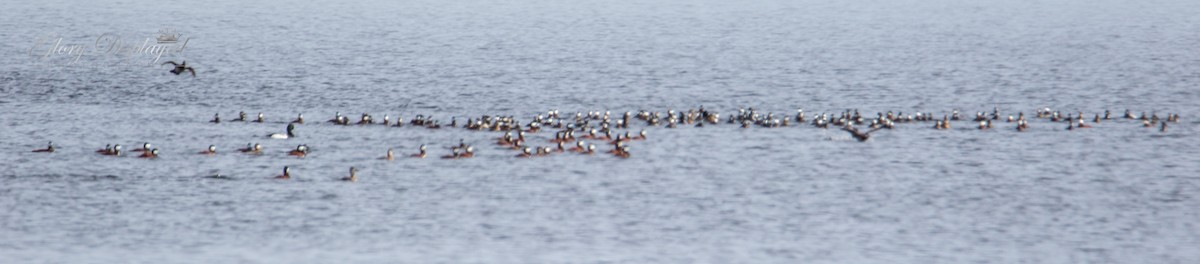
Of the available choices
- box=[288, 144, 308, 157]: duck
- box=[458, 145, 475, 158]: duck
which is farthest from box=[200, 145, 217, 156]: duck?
box=[458, 145, 475, 158]: duck

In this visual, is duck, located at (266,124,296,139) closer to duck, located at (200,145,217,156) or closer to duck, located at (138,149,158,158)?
duck, located at (200,145,217,156)

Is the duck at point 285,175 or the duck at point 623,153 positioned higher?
the duck at point 623,153

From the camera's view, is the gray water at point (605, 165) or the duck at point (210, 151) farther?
the duck at point (210, 151)

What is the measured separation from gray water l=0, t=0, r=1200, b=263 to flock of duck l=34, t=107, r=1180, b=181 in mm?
651

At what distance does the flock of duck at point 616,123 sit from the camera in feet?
174

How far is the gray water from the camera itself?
3916cm

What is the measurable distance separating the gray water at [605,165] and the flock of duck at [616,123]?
0.65 m

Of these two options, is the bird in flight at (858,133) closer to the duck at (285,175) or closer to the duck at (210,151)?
the duck at (285,175)

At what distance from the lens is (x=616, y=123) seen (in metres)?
60.5

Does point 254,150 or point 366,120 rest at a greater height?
point 366,120

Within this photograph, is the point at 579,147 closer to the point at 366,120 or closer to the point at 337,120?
the point at 366,120

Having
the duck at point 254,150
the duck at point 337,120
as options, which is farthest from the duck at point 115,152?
the duck at point 337,120

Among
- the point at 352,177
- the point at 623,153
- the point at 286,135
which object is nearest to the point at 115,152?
the point at 286,135

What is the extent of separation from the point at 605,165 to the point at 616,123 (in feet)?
33.8
